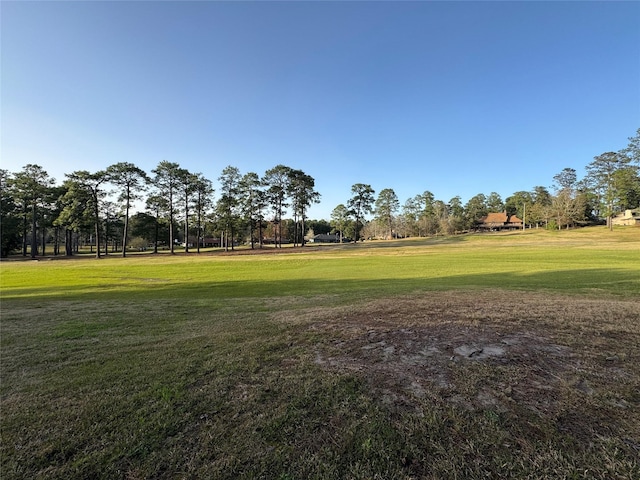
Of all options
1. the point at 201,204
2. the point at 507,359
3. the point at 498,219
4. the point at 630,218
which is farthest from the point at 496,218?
the point at 507,359

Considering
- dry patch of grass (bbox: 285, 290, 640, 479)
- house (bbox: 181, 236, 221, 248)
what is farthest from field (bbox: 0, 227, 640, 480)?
house (bbox: 181, 236, 221, 248)

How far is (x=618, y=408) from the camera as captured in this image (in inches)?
121

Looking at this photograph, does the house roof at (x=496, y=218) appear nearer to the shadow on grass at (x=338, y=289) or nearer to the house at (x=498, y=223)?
the house at (x=498, y=223)

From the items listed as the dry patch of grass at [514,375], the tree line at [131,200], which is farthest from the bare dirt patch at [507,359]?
the tree line at [131,200]

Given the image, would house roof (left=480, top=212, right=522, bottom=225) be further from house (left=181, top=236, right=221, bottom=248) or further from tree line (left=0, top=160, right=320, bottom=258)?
house (left=181, top=236, right=221, bottom=248)

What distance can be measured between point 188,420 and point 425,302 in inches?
293

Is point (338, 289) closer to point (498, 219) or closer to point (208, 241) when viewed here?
point (498, 219)

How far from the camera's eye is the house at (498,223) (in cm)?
9606

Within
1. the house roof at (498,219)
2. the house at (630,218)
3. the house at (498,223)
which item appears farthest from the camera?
the house roof at (498,219)

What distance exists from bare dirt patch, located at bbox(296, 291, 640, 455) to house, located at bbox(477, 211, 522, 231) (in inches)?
3943

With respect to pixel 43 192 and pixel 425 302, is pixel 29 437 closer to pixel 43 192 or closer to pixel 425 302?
pixel 425 302

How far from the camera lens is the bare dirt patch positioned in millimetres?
3107

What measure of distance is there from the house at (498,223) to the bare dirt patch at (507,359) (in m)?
100

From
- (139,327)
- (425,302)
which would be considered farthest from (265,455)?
(425,302)
